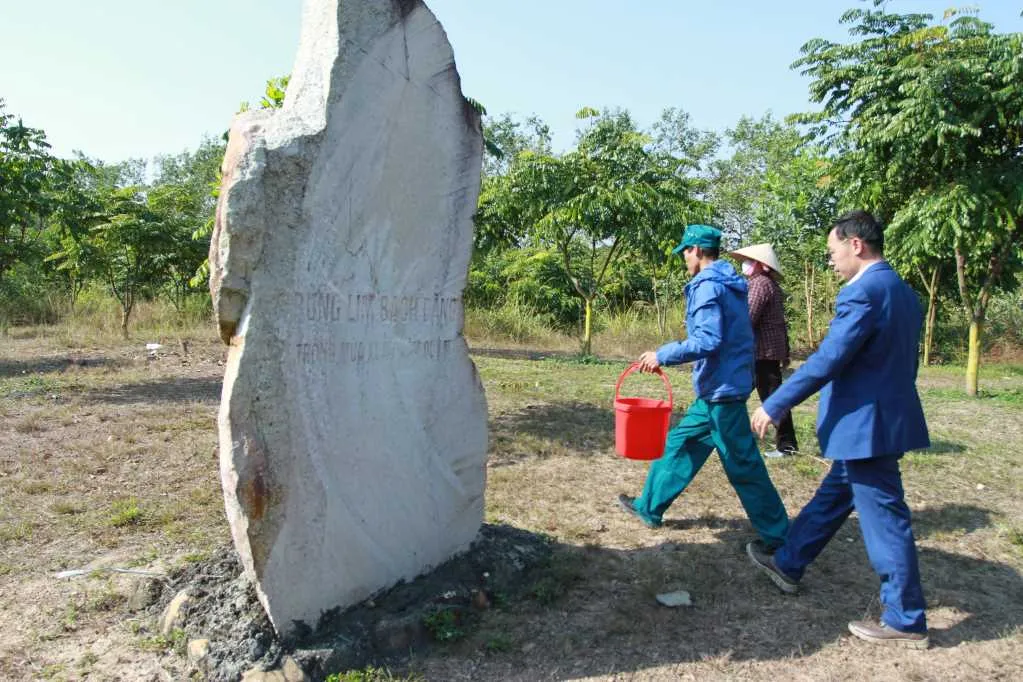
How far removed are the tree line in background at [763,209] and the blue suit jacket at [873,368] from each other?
425 centimetres

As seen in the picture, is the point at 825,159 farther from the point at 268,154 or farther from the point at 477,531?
the point at 268,154

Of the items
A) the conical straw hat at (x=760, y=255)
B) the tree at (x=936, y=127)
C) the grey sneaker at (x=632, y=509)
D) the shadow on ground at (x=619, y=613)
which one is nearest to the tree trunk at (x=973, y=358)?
the tree at (x=936, y=127)

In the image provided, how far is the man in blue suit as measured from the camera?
325 cm

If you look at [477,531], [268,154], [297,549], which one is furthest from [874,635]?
[268,154]

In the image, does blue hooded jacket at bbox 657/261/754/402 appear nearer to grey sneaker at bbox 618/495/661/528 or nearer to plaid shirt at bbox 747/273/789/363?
grey sneaker at bbox 618/495/661/528

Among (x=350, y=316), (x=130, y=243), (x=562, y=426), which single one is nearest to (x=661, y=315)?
(x=562, y=426)

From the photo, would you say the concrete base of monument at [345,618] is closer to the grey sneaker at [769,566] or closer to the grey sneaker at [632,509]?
the grey sneaker at [632,509]

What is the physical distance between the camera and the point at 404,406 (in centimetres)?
353

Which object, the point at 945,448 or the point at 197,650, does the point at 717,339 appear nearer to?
the point at 197,650

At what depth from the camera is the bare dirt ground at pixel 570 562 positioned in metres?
3.21

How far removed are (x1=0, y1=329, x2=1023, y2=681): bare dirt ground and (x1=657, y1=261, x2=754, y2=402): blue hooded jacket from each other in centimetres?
98

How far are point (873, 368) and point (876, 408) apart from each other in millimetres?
171

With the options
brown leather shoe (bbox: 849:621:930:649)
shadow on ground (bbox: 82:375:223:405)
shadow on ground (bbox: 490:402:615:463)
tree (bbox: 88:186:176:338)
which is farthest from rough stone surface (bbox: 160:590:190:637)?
tree (bbox: 88:186:176:338)

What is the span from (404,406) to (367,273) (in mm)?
645
